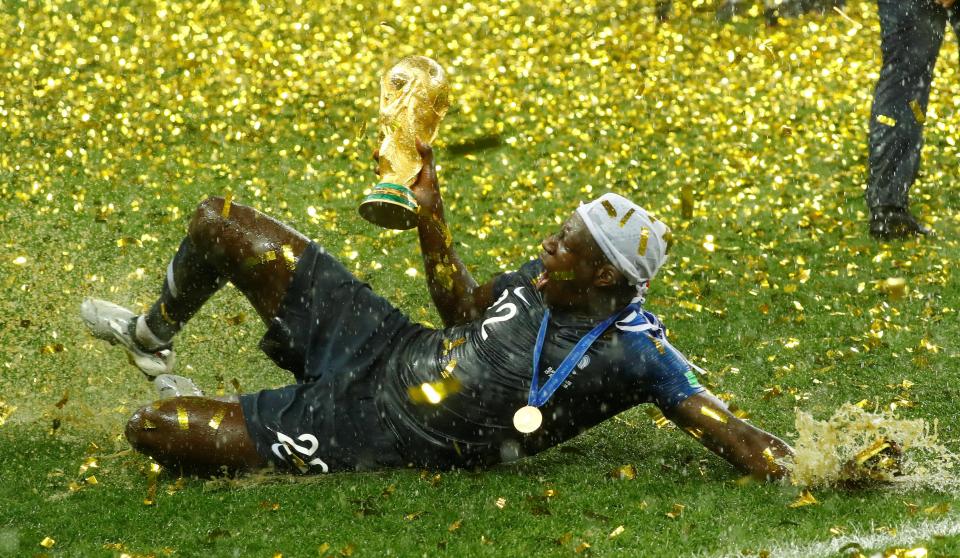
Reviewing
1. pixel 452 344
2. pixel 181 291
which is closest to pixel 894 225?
pixel 452 344

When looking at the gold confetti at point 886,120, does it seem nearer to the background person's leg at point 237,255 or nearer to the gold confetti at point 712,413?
the gold confetti at point 712,413

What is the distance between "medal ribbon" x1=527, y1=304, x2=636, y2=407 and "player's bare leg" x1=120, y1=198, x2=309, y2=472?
0.93 m

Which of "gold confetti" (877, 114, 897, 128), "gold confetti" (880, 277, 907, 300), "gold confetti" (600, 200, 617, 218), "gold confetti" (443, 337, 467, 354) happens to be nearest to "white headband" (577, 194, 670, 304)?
"gold confetti" (600, 200, 617, 218)

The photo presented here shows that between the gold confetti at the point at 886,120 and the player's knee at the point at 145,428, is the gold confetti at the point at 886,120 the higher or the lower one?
the lower one

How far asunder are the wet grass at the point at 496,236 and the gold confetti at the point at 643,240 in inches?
30.9

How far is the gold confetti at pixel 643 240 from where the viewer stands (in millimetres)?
3697

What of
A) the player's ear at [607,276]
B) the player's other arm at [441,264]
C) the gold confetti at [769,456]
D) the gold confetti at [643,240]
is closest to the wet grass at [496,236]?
the gold confetti at [769,456]

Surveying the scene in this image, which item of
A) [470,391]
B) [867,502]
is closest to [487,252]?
[470,391]

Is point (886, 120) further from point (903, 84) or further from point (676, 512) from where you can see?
point (676, 512)

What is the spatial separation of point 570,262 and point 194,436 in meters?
1.32

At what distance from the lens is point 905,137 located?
6.63m

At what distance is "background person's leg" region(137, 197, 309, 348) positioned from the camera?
4.14 meters

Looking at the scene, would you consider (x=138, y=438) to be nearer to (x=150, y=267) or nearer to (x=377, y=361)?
(x=377, y=361)

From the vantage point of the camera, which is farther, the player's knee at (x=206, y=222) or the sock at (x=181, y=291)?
the sock at (x=181, y=291)
